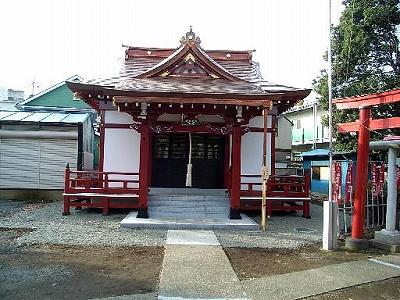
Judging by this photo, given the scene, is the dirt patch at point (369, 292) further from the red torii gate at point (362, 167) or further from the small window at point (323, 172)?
the small window at point (323, 172)

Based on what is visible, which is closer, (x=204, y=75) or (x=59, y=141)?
(x=204, y=75)

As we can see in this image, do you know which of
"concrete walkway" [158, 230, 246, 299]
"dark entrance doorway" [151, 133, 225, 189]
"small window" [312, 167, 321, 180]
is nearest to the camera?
"concrete walkway" [158, 230, 246, 299]

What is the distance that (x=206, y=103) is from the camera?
36.2 feet

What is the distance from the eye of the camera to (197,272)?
6316 millimetres

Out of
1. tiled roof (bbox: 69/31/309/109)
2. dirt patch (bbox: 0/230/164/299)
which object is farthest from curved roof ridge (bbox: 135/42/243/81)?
dirt patch (bbox: 0/230/164/299)

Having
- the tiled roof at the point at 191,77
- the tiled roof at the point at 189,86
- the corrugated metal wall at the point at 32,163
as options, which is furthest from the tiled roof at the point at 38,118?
the tiled roof at the point at 189,86

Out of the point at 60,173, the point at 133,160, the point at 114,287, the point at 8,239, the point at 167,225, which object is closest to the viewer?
the point at 114,287

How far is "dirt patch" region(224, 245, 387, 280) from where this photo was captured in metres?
6.67

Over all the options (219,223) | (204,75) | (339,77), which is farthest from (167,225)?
(339,77)

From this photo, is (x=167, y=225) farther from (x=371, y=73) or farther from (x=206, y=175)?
(x=371, y=73)

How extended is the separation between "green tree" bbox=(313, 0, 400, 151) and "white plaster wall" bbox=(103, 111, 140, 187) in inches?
400

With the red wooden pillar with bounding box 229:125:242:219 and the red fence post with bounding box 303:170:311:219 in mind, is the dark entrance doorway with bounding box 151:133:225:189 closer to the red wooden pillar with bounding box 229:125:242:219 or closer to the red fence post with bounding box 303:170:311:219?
the red wooden pillar with bounding box 229:125:242:219

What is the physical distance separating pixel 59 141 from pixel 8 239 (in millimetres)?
8748

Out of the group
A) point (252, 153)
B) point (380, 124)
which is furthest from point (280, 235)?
point (252, 153)
